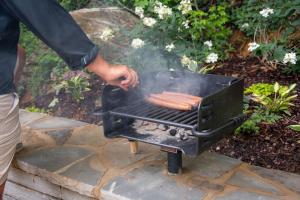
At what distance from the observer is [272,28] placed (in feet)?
16.6

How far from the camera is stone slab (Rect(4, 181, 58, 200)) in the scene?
10.3ft

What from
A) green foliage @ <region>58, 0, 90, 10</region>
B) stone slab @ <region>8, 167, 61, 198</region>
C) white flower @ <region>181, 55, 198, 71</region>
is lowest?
stone slab @ <region>8, 167, 61, 198</region>

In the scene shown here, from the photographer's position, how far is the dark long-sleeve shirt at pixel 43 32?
1.90 m

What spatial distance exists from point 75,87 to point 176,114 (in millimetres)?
2334

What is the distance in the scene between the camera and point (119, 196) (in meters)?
2.56

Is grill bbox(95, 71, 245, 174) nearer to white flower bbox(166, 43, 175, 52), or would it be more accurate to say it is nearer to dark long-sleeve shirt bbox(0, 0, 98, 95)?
dark long-sleeve shirt bbox(0, 0, 98, 95)

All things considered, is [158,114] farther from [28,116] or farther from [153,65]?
[153,65]

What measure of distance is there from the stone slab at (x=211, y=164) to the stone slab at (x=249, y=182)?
0.10 meters

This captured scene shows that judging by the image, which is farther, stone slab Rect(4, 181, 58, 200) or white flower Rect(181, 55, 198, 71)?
white flower Rect(181, 55, 198, 71)

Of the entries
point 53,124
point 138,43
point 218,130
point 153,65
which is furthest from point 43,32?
point 153,65

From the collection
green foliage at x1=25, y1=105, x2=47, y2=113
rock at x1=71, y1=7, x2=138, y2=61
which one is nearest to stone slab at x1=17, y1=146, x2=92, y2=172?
green foliage at x1=25, y1=105, x2=47, y2=113

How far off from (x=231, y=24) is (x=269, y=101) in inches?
83.8

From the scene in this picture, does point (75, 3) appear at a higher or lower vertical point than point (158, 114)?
higher

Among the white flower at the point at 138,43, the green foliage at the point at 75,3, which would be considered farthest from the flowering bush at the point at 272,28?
the green foliage at the point at 75,3
